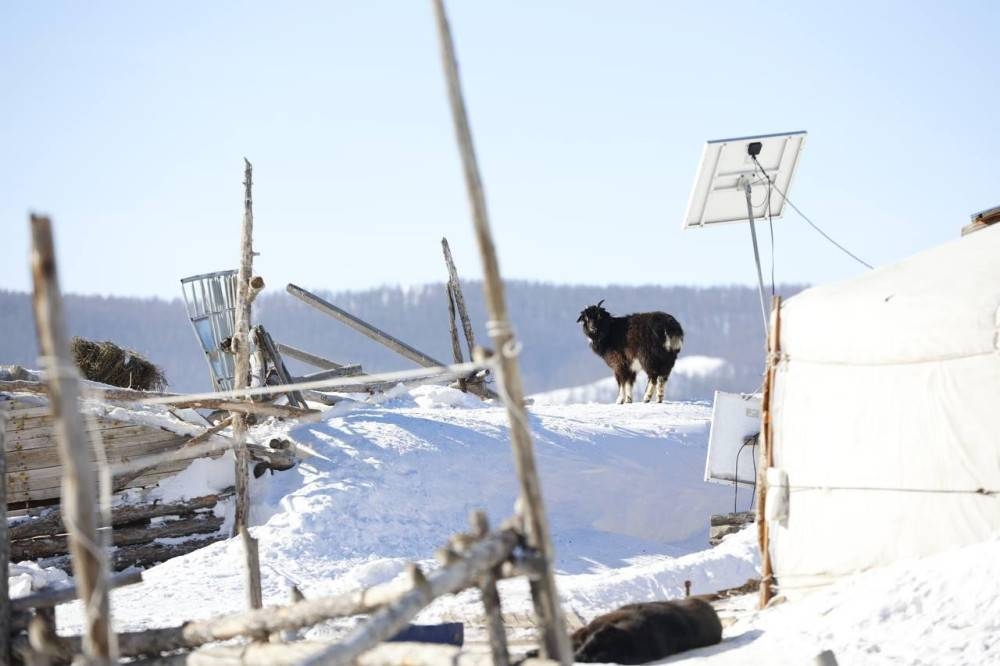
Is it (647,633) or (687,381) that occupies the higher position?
(647,633)

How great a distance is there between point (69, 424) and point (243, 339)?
731 centimetres

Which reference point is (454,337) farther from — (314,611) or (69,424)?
(69,424)

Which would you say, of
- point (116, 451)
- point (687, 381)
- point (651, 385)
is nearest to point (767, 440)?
point (116, 451)

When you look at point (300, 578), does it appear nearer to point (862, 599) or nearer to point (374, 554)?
point (374, 554)

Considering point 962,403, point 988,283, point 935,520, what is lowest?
point 935,520

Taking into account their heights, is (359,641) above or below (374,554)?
above

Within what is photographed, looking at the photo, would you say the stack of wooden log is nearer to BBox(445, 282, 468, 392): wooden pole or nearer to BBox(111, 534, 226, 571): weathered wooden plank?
BBox(111, 534, 226, 571): weathered wooden plank

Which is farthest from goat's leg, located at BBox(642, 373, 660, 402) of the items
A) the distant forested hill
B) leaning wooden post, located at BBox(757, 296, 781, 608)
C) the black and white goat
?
the distant forested hill

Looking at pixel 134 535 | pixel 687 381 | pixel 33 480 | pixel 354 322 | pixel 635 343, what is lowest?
pixel 687 381

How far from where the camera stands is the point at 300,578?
31.6 ft

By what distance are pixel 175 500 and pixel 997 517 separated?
7468 millimetres

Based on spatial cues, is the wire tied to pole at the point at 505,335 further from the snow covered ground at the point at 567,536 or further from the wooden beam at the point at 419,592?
the snow covered ground at the point at 567,536

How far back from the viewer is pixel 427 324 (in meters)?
49.5

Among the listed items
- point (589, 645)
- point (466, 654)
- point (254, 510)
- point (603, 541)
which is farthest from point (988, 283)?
point (254, 510)
